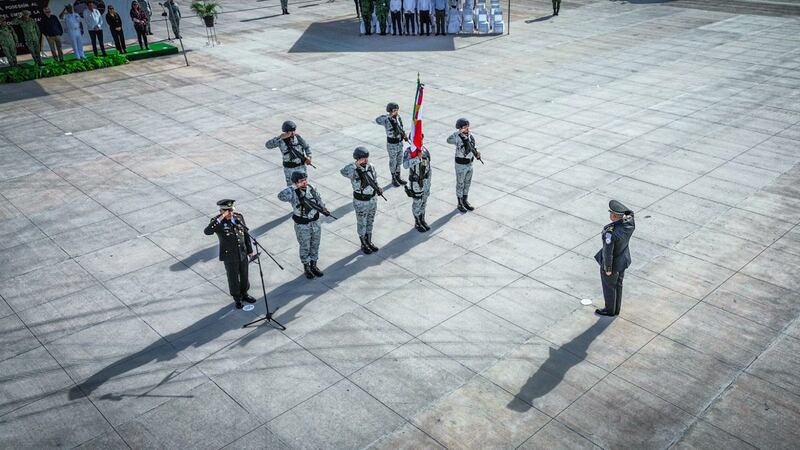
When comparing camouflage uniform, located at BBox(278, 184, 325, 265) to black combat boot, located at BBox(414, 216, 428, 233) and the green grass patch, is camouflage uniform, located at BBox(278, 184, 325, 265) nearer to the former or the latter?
black combat boot, located at BBox(414, 216, 428, 233)

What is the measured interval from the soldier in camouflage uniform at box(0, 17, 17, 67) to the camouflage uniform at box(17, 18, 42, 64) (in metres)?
0.46

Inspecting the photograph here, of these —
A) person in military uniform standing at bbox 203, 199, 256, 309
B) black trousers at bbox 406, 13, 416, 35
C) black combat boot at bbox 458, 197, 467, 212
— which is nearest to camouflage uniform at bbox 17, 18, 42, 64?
black trousers at bbox 406, 13, 416, 35

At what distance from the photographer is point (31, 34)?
73.8 ft

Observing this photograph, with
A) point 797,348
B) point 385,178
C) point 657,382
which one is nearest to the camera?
point 657,382

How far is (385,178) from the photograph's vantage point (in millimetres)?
14250

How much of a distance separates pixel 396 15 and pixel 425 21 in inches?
47.1

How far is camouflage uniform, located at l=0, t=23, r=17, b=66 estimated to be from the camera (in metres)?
22.4

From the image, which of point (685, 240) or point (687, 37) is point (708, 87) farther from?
point (685, 240)

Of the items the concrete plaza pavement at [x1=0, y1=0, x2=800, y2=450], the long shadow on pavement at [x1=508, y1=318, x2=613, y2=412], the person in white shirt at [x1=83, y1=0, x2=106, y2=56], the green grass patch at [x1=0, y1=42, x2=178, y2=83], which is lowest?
the long shadow on pavement at [x1=508, y1=318, x2=613, y2=412]

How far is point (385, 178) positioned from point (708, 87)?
37.1ft

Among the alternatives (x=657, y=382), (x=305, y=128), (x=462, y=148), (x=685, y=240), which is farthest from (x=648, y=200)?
(x=305, y=128)

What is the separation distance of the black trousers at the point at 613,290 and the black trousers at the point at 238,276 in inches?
195

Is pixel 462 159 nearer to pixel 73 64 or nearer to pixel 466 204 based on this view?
pixel 466 204

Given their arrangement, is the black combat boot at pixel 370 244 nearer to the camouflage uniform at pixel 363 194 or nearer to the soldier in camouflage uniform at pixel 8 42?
the camouflage uniform at pixel 363 194
